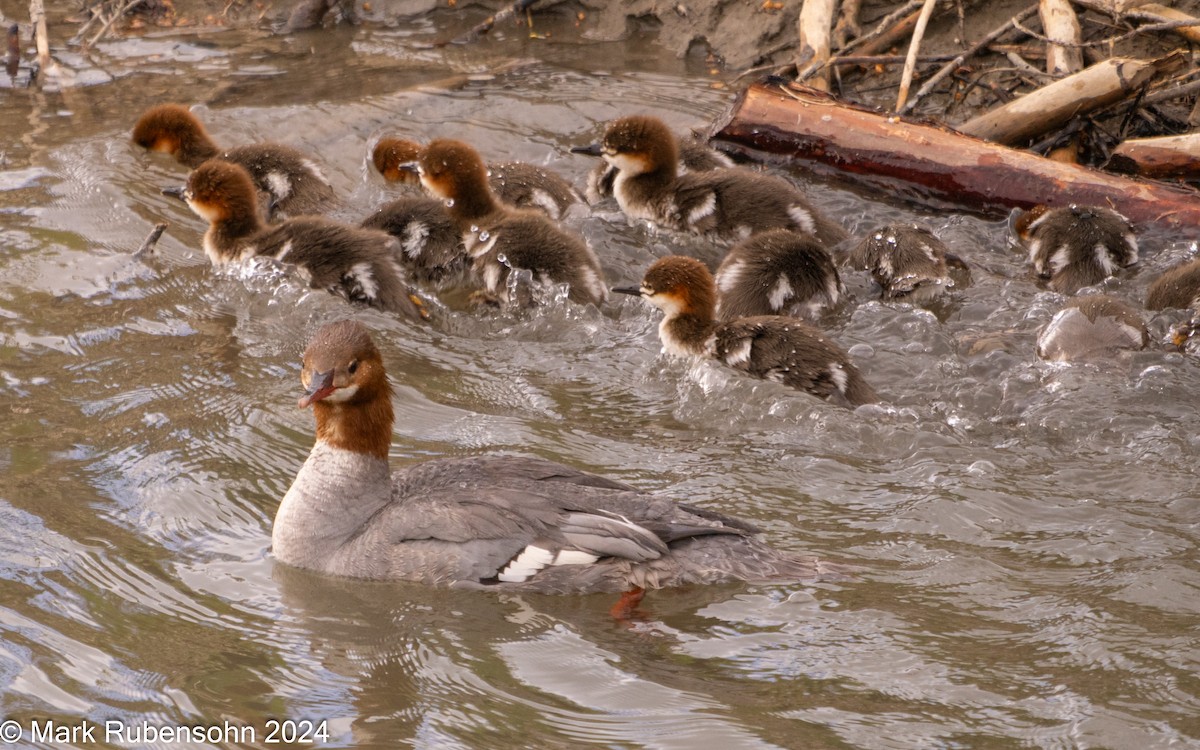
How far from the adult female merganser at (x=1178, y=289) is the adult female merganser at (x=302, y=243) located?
3.17m

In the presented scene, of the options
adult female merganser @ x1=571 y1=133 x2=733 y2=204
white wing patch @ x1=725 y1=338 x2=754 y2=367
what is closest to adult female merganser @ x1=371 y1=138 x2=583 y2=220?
adult female merganser @ x1=571 y1=133 x2=733 y2=204

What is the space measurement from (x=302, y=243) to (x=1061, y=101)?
383cm

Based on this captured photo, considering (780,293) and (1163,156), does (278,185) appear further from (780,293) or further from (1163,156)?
(1163,156)

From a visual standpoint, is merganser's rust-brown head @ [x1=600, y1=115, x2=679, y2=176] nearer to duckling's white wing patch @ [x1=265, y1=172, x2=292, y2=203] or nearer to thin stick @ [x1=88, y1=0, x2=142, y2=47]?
duckling's white wing patch @ [x1=265, y1=172, x2=292, y2=203]

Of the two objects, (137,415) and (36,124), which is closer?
(137,415)

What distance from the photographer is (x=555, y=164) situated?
788 cm

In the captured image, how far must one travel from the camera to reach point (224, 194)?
6391mm

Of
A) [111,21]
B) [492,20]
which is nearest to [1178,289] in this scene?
[492,20]

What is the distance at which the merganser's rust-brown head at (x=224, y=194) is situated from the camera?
6.39 meters

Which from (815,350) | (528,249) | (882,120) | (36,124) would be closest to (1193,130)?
(882,120)

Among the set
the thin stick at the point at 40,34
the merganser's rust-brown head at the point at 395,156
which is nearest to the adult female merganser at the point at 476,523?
the merganser's rust-brown head at the point at 395,156

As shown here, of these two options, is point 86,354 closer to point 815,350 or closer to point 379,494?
point 379,494

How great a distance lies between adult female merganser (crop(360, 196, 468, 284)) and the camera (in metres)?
6.47

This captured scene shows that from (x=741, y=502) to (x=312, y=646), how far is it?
151cm
